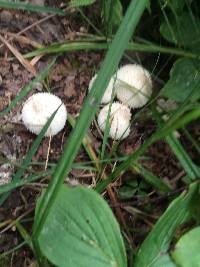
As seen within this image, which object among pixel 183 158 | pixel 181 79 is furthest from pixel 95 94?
pixel 181 79

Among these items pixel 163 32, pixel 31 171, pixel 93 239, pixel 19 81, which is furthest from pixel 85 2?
pixel 93 239

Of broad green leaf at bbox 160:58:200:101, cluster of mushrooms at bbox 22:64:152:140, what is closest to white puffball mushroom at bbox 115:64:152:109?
cluster of mushrooms at bbox 22:64:152:140

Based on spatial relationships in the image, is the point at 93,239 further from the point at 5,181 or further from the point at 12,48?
the point at 12,48

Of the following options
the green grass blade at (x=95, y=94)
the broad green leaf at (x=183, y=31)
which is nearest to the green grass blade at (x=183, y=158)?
the broad green leaf at (x=183, y=31)

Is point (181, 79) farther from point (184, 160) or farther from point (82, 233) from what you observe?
point (82, 233)

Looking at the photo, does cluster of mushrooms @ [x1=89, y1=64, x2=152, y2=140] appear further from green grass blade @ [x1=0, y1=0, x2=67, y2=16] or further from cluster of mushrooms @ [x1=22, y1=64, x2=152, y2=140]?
green grass blade @ [x1=0, y1=0, x2=67, y2=16]
